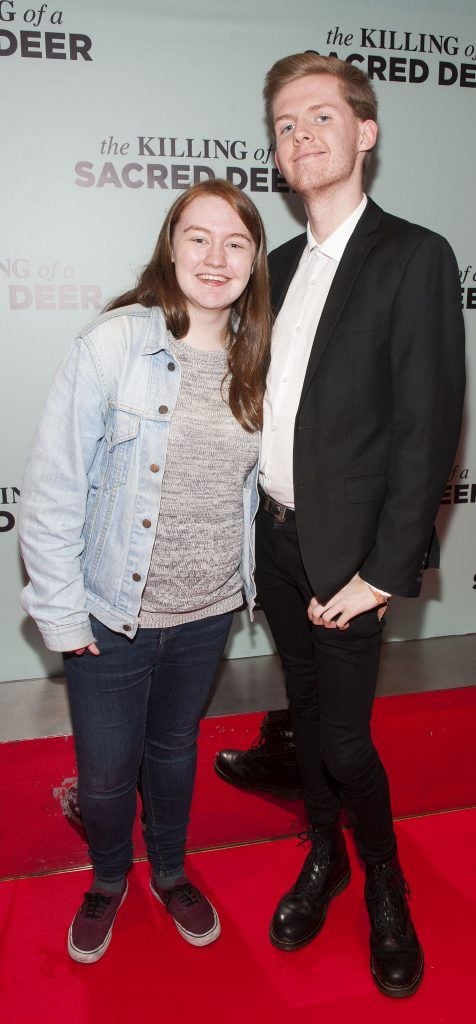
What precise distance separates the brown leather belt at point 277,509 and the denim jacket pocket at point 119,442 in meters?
0.41

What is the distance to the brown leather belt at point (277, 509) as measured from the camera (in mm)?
1793

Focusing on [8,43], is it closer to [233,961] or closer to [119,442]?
[119,442]

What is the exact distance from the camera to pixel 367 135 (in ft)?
5.71

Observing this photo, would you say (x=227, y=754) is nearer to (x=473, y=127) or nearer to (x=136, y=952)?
(x=136, y=952)

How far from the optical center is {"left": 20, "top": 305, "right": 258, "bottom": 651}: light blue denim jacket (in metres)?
1.50

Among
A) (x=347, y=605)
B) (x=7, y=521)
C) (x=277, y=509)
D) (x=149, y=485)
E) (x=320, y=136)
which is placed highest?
(x=320, y=136)

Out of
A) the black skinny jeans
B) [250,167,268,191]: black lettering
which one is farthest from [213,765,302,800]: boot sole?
[250,167,268,191]: black lettering

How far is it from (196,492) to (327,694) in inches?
22.0

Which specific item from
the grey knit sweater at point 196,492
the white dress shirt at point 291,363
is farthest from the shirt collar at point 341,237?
the grey knit sweater at point 196,492

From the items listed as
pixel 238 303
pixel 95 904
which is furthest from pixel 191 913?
pixel 238 303

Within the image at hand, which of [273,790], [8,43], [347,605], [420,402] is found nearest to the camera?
[420,402]

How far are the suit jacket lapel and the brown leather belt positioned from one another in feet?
0.91

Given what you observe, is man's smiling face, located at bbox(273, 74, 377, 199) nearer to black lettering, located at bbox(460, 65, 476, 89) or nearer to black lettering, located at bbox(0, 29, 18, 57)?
black lettering, located at bbox(0, 29, 18, 57)

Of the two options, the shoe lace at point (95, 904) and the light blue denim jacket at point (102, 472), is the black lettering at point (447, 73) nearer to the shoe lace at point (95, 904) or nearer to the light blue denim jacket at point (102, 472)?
the light blue denim jacket at point (102, 472)
